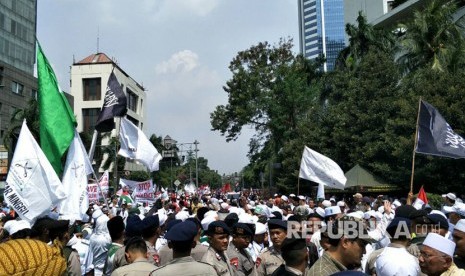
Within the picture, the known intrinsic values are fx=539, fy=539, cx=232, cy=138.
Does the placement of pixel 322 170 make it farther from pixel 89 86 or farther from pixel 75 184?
pixel 89 86

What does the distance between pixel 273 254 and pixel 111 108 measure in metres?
7.30

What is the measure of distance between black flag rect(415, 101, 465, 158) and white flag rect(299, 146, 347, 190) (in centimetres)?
338

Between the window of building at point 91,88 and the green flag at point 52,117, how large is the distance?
2882 inches

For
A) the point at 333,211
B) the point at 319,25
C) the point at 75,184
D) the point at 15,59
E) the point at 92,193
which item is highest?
the point at 319,25

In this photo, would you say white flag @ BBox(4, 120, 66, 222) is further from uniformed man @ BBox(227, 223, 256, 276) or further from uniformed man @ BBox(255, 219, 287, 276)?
uniformed man @ BBox(255, 219, 287, 276)

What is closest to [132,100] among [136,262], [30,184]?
[30,184]

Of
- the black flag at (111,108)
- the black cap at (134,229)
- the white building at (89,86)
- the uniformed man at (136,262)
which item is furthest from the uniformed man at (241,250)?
the white building at (89,86)

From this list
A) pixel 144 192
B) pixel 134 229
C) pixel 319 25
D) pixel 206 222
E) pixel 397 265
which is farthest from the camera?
pixel 319 25

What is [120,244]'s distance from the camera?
19.9 ft

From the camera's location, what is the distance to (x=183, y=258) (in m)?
4.00

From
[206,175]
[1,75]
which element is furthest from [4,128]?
[206,175]

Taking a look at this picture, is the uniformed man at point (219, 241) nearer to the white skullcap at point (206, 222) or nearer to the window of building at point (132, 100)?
the white skullcap at point (206, 222)

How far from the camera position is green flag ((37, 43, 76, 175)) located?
9.09 metres

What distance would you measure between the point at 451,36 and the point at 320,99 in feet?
42.1
